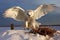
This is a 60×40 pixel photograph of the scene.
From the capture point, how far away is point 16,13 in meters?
1.12

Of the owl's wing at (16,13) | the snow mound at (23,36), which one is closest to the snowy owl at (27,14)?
the owl's wing at (16,13)

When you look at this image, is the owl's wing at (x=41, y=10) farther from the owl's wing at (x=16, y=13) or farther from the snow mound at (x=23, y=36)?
the snow mound at (x=23, y=36)

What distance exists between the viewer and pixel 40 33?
3.24 feet

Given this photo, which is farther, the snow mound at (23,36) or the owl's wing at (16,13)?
the owl's wing at (16,13)

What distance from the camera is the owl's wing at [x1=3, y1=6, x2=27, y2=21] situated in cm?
108

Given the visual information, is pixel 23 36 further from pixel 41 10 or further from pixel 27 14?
pixel 41 10

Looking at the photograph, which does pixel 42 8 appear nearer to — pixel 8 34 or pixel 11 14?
pixel 11 14

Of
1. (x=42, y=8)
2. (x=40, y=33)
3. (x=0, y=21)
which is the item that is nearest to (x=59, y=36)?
(x=40, y=33)

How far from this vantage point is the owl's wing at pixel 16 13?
1084 millimetres

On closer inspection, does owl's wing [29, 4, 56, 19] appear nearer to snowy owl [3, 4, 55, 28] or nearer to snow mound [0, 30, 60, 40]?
snowy owl [3, 4, 55, 28]

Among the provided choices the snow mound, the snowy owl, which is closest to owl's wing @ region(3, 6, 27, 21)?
the snowy owl

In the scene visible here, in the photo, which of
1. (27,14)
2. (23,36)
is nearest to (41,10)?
(27,14)

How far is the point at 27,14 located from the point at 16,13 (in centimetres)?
9

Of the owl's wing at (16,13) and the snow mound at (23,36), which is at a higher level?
the owl's wing at (16,13)
